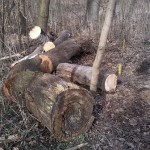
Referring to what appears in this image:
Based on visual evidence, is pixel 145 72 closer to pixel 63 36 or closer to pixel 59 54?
pixel 59 54

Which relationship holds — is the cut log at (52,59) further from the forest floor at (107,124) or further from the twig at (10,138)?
the twig at (10,138)

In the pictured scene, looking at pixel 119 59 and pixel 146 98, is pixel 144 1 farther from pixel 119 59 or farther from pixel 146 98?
pixel 146 98

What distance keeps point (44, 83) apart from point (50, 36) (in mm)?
4386

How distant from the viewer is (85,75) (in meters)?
5.52

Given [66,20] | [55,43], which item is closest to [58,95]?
[55,43]

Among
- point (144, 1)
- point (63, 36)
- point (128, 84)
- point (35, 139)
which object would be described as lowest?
point (35, 139)

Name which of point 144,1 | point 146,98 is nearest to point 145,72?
point 146,98

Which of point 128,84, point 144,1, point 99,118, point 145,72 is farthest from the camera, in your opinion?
point 144,1

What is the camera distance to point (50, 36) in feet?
28.7

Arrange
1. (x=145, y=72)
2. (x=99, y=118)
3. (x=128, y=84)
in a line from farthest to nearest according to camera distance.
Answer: (x=145, y=72) → (x=128, y=84) → (x=99, y=118)

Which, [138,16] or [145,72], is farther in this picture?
[138,16]

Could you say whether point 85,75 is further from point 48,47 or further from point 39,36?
point 39,36

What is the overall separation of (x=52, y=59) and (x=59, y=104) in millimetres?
2234

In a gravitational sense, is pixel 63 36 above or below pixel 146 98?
above
